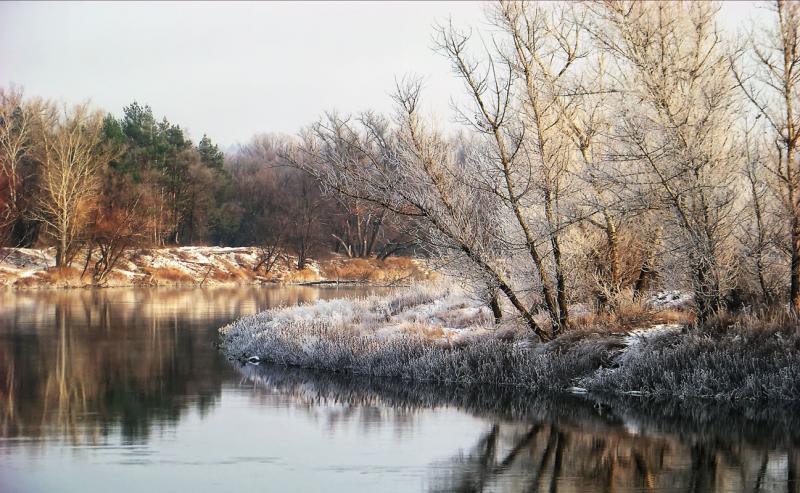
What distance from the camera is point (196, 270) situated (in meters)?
58.8

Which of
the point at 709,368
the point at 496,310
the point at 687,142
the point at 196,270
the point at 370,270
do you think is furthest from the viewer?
the point at 370,270

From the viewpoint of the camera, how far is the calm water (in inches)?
378

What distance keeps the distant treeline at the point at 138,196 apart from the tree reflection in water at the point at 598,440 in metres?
31.9

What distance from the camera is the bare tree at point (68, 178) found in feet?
167

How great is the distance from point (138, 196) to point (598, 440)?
47393 mm

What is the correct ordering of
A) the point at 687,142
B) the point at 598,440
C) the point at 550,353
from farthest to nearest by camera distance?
1. the point at 550,353
2. the point at 687,142
3. the point at 598,440

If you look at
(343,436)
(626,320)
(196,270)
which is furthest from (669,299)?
(196,270)

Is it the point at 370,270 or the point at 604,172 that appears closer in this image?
the point at 604,172

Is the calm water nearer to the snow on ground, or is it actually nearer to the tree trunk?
the tree trunk

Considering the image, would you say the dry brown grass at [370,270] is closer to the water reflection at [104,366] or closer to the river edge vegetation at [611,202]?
the water reflection at [104,366]

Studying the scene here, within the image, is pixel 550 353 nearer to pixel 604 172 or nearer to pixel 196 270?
pixel 604 172

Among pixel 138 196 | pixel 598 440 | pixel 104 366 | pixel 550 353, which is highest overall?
pixel 138 196

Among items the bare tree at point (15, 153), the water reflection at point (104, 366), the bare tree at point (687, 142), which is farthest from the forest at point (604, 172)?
the bare tree at point (15, 153)

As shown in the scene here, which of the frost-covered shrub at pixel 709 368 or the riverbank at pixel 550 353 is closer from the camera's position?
the frost-covered shrub at pixel 709 368
